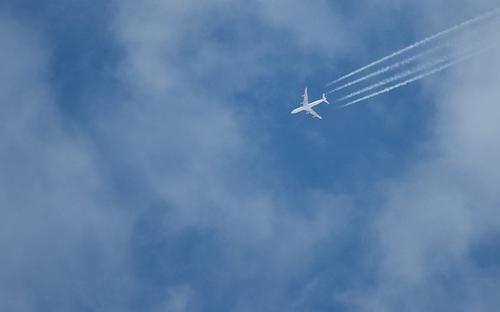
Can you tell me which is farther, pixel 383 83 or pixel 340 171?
pixel 340 171

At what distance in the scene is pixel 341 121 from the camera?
174 meters

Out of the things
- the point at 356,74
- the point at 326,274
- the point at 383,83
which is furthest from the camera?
the point at 326,274

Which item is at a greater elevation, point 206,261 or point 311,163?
point 311,163

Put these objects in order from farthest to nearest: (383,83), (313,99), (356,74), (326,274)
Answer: (326,274) < (313,99) < (356,74) < (383,83)

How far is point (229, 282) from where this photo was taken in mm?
Result: 173375

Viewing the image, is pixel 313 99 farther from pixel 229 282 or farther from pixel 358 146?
pixel 229 282

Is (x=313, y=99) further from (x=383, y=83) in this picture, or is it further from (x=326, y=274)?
(x=326, y=274)

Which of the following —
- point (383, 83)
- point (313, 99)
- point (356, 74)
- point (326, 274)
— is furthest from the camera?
point (326, 274)

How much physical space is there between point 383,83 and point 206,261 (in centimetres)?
7185

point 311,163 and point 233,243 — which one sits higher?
point 311,163

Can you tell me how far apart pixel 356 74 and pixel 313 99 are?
15.2 meters

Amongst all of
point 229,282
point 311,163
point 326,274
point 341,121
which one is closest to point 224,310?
point 229,282

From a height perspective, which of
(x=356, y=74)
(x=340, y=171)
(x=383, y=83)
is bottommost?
(x=383, y=83)

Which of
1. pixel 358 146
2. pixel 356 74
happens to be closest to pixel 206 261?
pixel 358 146
